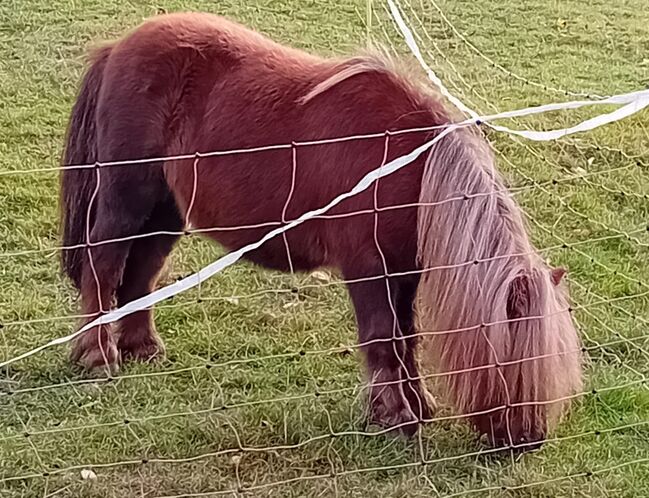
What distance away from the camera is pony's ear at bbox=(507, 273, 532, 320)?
2943 millimetres

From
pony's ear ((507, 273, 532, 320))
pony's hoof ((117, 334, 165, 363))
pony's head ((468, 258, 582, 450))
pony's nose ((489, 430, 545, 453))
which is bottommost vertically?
→ pony's hoof ((117, 334, 165, 363))

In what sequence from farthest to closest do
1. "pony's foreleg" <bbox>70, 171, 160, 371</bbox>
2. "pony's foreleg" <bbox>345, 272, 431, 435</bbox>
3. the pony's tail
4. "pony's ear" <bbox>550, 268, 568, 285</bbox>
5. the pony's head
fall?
the pony's tail
"pony's foreleg" <bbox>70, 171, 160, 371</bbox>
"pony's foreleg" <bbox>345, 272, 431, 435</bbox>
"pony's ear" <bbox>550, 268, 568, 285</bbox>
the pony's head

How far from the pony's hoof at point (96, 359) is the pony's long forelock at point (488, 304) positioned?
1265mm

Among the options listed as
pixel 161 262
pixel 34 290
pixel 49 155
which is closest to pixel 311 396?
pixel 161 262

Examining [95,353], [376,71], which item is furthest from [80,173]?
[376,71]

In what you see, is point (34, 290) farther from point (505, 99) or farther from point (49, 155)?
point (505, 99)

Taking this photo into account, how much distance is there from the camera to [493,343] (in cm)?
294

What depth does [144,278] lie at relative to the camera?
393 centimetres

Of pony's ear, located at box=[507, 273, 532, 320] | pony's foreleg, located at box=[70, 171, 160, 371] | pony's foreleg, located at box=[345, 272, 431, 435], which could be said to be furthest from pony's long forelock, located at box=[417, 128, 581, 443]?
pony's foreleg, located at box=[70, 171, 160, 371]

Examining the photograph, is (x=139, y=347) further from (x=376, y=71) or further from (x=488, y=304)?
(x=488, y=304)

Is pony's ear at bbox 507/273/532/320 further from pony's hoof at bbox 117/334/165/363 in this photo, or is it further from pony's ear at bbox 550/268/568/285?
pony's hoof at bbox 117/334/165/363

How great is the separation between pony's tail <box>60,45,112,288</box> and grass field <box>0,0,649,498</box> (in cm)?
26

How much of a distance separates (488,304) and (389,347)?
0.45 meters

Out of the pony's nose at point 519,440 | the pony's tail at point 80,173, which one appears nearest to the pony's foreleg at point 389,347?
the pony's nose at point 519,440
